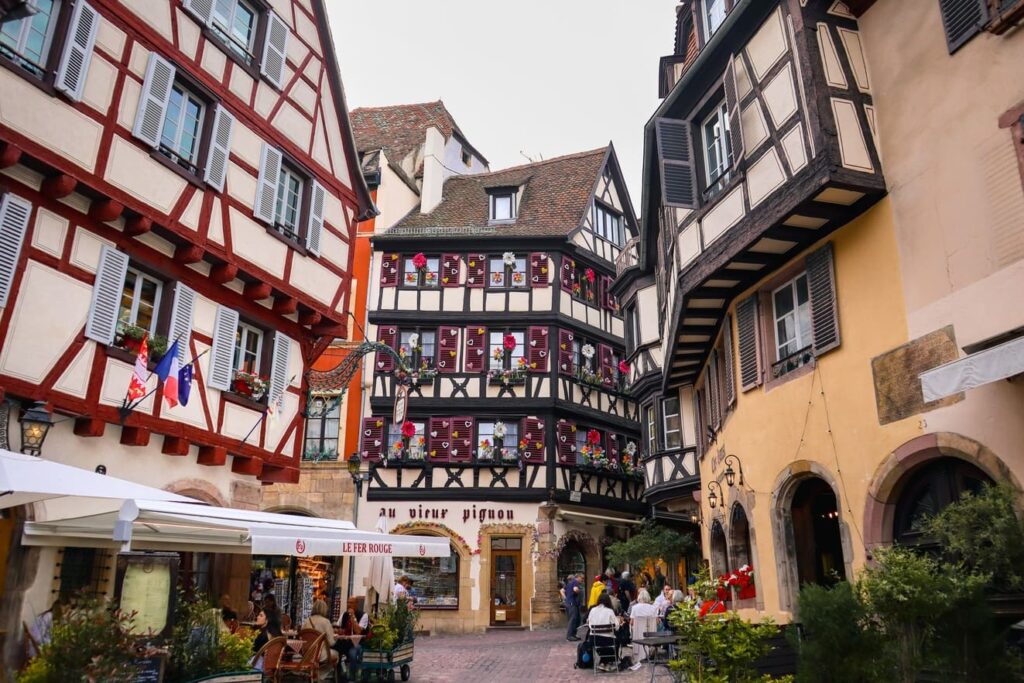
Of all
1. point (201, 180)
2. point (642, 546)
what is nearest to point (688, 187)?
point (201, 180)

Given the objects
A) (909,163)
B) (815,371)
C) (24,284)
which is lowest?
(815,371)

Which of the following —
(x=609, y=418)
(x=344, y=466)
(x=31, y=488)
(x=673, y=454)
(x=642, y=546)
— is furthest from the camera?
(x=609, y=418)

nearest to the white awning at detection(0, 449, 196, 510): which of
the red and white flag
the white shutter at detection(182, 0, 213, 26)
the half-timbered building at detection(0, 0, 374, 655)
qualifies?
the half-timbered building at detection(0, 0, 374, 655)

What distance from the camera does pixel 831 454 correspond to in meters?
9.39

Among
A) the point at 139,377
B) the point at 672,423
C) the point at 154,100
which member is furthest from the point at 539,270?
the point at 139,377

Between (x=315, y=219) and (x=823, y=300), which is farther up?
(x=315, y=219)

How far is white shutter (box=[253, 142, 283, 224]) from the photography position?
12367 mm

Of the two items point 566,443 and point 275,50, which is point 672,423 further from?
point 275,50

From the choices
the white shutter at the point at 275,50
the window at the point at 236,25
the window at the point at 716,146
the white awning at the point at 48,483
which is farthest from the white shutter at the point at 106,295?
the window at the point at 716,146

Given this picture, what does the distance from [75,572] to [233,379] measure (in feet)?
11.8

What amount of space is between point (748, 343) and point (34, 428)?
905cm

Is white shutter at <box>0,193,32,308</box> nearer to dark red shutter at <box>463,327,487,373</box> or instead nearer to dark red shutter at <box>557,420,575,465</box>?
dark red shutter at <box>463,327,487,373</box>

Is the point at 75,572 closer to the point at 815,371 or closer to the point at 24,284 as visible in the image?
the point at 24,284

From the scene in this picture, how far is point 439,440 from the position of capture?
78.1 feet
